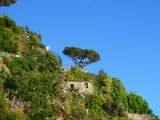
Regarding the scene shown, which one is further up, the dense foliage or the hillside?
the dense foliage

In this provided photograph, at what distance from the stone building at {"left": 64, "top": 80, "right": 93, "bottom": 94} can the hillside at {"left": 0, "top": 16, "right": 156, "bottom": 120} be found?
224mm

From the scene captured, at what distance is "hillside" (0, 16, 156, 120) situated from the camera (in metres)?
74.3

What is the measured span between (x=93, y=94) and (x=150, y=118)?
999 cm

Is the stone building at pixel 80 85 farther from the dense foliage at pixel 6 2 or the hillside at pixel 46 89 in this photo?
the dense foliage at pixel 6 2

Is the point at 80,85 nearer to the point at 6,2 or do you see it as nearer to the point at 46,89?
the point at 46,89

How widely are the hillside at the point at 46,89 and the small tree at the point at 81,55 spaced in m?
9.18

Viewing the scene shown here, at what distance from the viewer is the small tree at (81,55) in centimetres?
10574

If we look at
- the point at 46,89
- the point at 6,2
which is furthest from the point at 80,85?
the point at 6,2

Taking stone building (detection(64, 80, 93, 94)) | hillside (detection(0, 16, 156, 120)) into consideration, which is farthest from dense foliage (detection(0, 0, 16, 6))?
stone building (detection(64, 80, 93, 94))

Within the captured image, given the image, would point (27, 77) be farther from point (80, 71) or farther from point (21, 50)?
point (80, 71)

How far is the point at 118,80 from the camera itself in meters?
97.4

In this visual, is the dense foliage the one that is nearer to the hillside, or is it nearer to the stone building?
the hillside

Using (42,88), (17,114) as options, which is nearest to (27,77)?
(42,88)

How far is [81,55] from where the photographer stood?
106 meters
